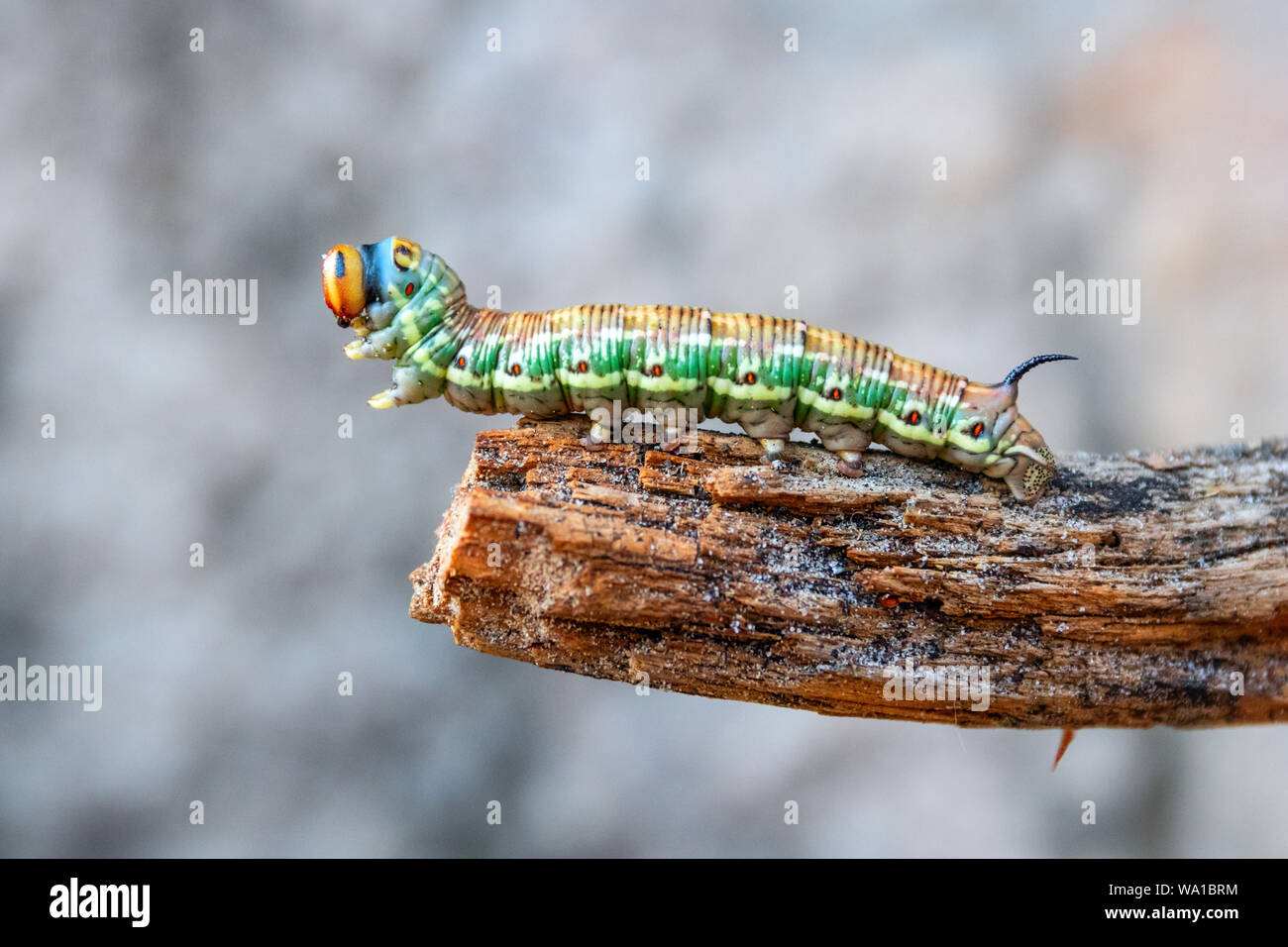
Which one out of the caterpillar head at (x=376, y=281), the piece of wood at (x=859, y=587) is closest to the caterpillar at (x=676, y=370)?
the caterpillar head at (x=376, y=281)

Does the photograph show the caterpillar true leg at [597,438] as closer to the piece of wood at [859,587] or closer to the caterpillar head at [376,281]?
the piece of wood at [859,587]

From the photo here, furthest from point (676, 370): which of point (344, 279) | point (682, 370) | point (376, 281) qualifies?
point (344, 279)

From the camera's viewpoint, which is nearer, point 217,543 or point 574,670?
point 574,670

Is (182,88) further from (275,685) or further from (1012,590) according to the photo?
(1012,590)

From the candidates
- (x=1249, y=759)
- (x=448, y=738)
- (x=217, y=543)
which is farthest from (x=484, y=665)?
(x=1249, y=759)

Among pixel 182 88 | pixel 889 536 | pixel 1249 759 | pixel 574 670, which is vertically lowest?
pixel 1249 759

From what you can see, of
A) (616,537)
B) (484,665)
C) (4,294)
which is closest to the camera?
(616,537)

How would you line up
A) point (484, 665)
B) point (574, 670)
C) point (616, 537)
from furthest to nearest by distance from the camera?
point (484, 665), point (574, 670), point (616, 537)

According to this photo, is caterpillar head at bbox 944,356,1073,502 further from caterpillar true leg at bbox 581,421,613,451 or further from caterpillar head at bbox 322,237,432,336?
caterpillar head at bbox 322,237,432,336
